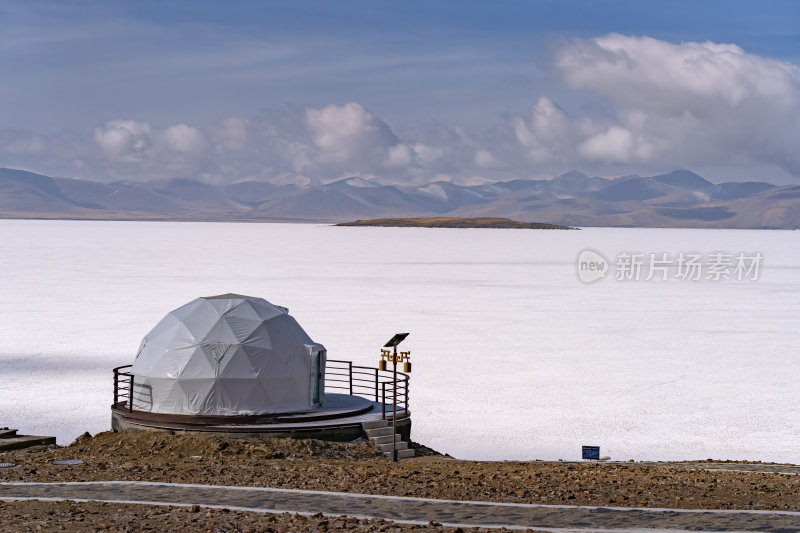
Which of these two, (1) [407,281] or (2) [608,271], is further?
(2) [608,271]

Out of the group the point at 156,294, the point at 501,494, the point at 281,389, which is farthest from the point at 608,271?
the point at 501,494

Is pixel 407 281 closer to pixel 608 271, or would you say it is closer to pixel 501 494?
pixel 608 271

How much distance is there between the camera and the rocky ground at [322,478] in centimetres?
1277

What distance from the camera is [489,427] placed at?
2642 centimetres

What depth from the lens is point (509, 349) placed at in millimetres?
39531

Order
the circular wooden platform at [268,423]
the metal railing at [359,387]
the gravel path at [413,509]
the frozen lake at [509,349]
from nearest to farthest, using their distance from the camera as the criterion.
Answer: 1. the gravel path at [413,509]
2. the circular wooden platform at [268,423]
3. the metal railing at [359,387]
4. the frozen lake at [509,349]

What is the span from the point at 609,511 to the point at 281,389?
11.5 metres

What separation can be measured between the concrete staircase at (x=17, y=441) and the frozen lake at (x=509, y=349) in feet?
7.52

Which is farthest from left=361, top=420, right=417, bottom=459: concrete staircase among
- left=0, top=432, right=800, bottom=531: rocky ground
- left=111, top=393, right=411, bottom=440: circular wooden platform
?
left=0, top=432, right=800, bottom=531: rocky ground

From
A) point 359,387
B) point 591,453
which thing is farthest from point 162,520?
point 359,387

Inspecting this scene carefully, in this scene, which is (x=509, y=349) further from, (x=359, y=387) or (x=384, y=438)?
(x=384, y=438)

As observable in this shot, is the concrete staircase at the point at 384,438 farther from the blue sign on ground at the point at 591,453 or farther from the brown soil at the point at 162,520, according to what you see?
the brown soil at the point at 162,520

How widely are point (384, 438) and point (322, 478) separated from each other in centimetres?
633

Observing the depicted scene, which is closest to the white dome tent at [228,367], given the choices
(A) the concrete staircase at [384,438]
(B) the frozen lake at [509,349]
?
(A) the concrete staircase at [384,438]
